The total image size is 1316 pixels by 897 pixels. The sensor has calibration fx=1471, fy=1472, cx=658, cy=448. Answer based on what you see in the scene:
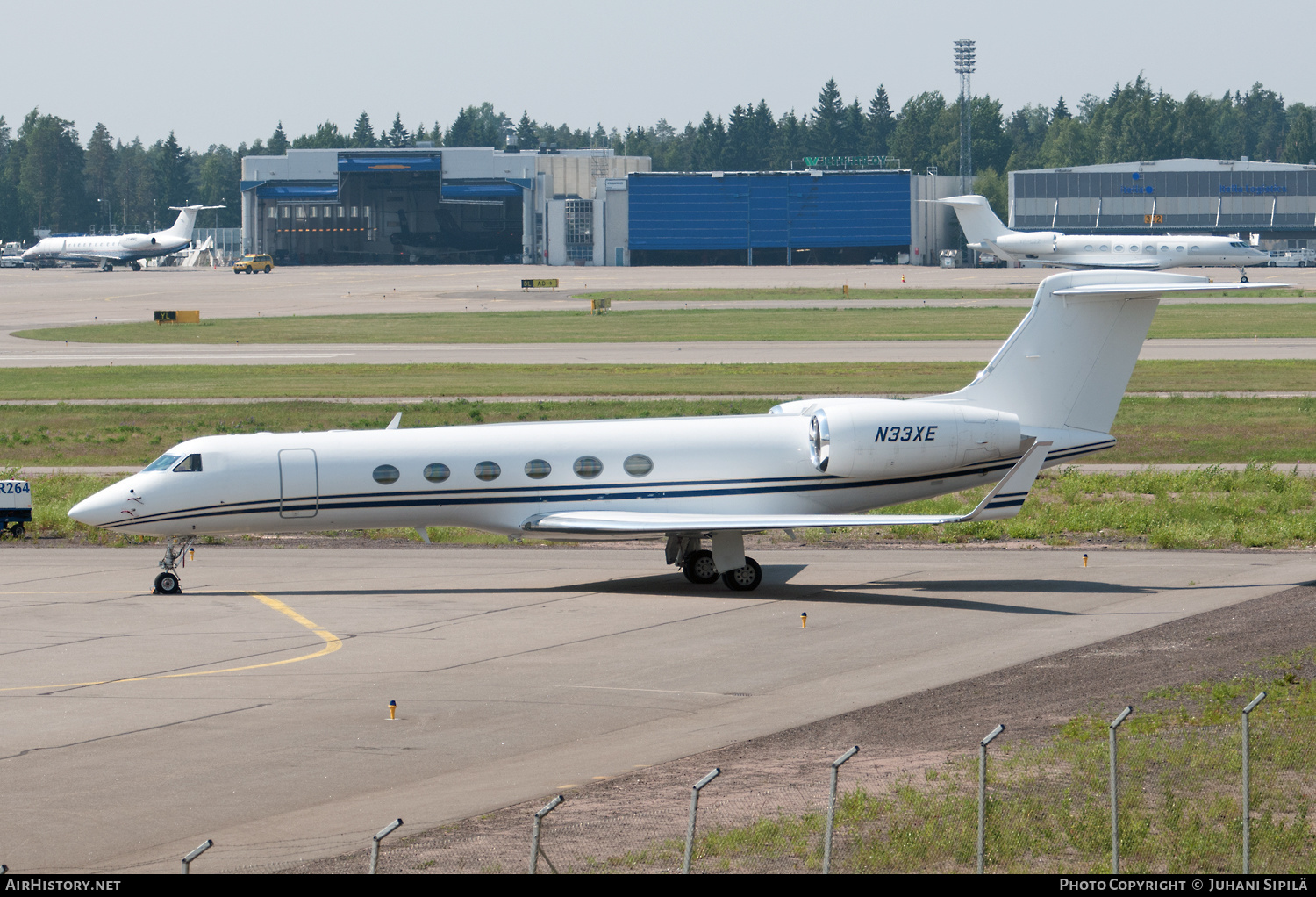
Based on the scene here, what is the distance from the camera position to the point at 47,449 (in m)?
43.9

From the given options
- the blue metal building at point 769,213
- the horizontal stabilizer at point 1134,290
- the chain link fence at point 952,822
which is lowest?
the chain link fence at point 952,822

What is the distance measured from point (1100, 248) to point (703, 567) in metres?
98.6

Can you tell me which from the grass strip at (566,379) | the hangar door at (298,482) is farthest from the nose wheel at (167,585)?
the grass strip at (566,379)

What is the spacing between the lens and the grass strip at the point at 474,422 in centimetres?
4141

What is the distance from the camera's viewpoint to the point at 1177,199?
16988cm

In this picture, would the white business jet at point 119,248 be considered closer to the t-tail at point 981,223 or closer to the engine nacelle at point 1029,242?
the t-tail at point 981,223

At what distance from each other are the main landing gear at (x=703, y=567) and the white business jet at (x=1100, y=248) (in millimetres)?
90014

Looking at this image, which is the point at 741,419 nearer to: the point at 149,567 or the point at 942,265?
the point at 149,567

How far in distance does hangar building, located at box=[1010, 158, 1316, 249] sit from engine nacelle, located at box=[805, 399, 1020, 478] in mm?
147629

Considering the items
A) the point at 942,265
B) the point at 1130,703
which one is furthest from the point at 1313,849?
the point at 942,265

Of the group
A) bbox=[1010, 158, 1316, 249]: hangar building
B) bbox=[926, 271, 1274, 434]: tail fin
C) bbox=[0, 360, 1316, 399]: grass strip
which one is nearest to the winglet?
bbox=[926, 271, 1274, 434]: tail fin

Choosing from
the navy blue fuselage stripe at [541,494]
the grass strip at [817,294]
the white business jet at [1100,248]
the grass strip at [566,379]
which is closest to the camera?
the navy blue fuselage stripe at [541,494]

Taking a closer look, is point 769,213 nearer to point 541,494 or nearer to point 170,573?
point 541,494

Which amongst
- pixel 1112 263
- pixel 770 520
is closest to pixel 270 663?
pixel 770 520
